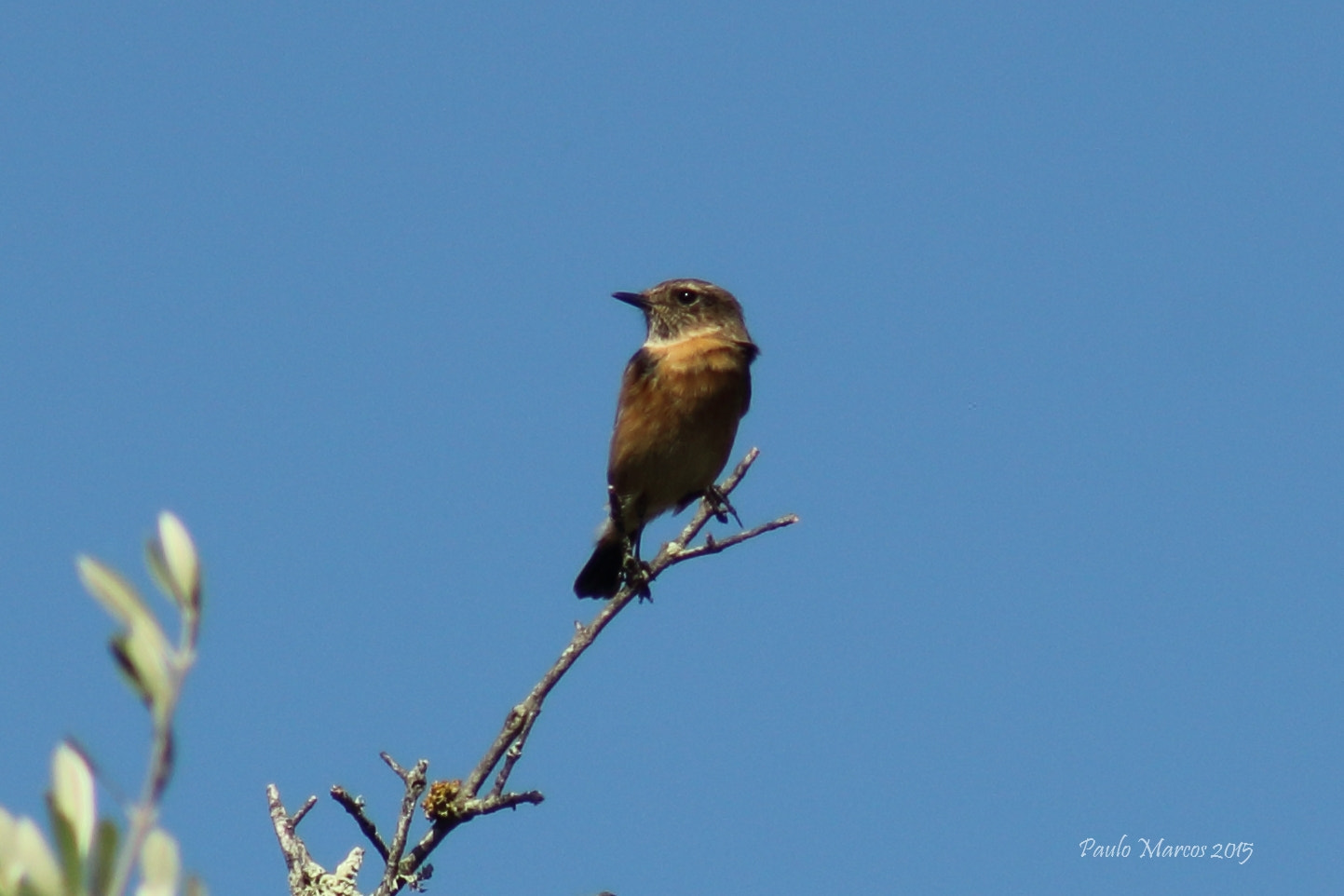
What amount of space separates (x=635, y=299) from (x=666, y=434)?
171cm

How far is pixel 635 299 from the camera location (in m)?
10.5

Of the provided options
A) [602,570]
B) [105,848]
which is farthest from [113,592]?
[602,570]

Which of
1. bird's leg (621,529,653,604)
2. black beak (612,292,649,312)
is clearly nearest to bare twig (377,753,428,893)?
bird's leg (621,529,653,604)

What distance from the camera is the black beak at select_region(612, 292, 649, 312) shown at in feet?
34.5

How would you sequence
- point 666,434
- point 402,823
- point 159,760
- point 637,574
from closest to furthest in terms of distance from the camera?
1. point 159,760
2. point 402,823
3. point 637,574
4. point 666,434

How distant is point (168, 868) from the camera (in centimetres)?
134

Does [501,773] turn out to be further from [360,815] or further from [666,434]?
[666,434]

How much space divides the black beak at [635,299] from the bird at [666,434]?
599 millimetres

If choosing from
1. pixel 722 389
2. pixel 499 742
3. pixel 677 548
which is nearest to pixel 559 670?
pixel 499 742

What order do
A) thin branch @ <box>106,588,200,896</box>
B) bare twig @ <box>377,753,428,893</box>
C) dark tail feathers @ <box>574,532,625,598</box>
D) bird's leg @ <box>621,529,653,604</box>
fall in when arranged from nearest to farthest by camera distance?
thin branch @ <box>106,588,200,896</box> < bare twig @ <box>377,753,428,893</box> < bird's leg @ <box>621,529,653,604</box> < dark tail feathers @ <box>574,532,625,598</box>

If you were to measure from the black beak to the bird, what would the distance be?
1.96 ft

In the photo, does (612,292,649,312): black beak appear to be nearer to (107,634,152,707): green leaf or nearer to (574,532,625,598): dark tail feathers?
(574,532,625,598): dark tail feathers

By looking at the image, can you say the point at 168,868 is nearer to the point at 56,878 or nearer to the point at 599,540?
the point at 56,878

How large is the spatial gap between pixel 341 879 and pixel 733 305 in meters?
6.83
